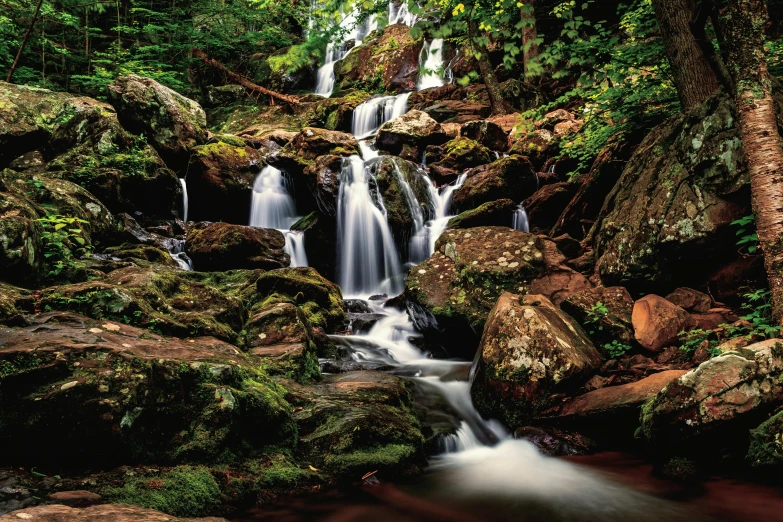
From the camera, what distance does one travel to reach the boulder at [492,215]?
33.4ft

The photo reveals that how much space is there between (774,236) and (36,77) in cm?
2417

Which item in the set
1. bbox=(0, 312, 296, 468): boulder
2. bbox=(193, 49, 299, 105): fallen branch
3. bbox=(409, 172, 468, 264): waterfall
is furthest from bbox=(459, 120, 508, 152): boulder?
bbox=(193, 49, 299, 105): fallen branch

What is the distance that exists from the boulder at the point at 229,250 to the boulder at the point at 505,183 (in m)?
5.05

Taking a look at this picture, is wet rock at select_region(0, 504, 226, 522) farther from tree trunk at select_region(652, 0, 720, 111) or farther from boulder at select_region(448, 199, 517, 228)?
boulder at select_region(448, 199, 517, 228)

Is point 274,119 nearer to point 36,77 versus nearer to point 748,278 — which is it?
point 36,77

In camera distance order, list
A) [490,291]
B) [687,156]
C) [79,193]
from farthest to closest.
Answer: [79,193] < [490,291] < [687,156]

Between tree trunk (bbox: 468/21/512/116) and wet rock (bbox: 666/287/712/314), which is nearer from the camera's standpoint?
wet rock (bbox: 666/287/712/314)

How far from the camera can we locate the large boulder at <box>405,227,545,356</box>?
7.28 m

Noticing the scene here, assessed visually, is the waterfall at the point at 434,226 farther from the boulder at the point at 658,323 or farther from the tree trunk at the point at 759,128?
the tree trunk at the point at 759,128

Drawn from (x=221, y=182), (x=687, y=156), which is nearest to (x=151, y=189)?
(x=221, y=182)

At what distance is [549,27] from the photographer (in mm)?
18672

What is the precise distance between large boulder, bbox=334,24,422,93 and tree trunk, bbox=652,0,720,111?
1646 cm

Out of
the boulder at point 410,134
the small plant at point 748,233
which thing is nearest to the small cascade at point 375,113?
the boulder at point 410,134

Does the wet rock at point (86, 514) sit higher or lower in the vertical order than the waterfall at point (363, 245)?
lower
